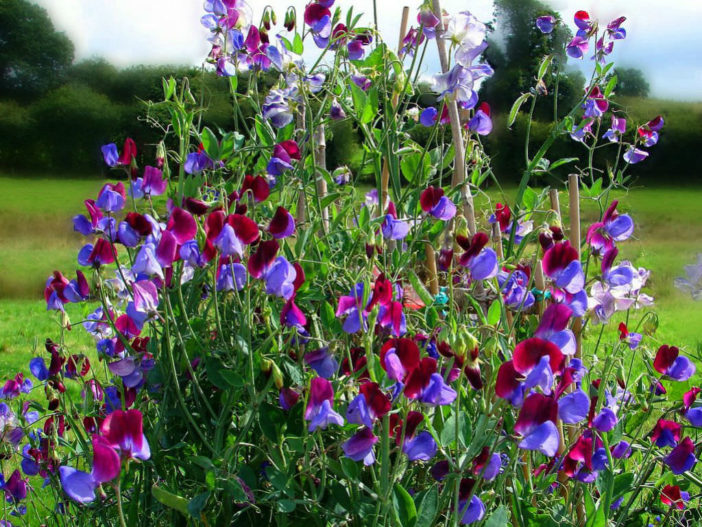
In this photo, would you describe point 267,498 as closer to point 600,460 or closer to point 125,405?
point 125,405

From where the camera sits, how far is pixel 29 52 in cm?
2206

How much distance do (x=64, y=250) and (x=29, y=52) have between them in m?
12.4

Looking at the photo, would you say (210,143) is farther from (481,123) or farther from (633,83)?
(633,83)

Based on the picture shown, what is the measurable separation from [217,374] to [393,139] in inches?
25.5

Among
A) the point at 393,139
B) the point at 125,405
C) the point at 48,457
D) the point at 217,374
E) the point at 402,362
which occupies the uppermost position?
the point at 393,139

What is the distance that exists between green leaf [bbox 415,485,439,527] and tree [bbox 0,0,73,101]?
858 inches

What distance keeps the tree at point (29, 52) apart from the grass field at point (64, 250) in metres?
3.05

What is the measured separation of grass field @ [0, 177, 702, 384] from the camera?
5.27 metres

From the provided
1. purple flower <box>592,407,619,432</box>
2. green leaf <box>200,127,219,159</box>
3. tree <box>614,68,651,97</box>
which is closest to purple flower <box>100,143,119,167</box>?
green leaf <box>200,127,219,159</box>

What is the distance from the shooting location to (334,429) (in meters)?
1.25

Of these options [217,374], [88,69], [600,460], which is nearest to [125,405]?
[217,374]

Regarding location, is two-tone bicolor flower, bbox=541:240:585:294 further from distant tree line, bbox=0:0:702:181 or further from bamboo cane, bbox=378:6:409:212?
distant tree line, bbox=0:0:702:181

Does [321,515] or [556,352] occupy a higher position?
[556,352]

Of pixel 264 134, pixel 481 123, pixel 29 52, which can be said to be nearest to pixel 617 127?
pixel 481 123
